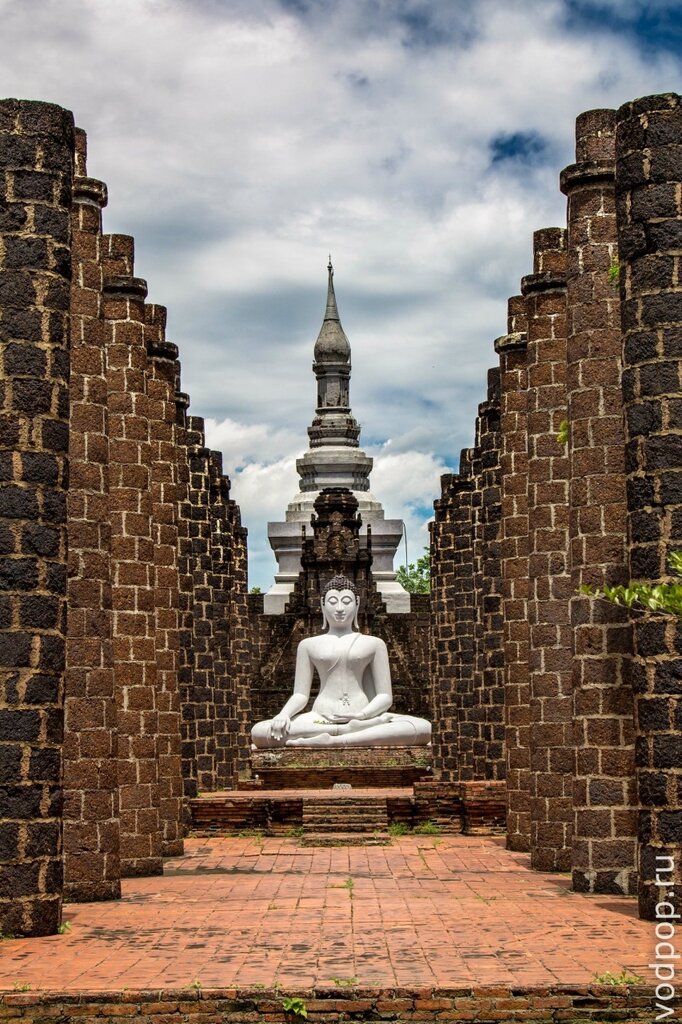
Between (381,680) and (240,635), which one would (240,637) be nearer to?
(240,635)

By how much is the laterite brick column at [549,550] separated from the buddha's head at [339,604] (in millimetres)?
13954

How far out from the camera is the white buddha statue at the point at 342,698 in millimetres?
30484

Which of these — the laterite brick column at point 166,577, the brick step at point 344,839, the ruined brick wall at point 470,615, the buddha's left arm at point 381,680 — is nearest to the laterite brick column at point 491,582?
the ruined brick wall at point 470,615

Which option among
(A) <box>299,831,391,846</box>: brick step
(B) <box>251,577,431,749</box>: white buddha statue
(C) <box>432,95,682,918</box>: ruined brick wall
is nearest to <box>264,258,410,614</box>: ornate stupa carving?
(B) <box>251,577,431,749</box>: white buddha statue

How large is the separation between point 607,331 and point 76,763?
5594 mm

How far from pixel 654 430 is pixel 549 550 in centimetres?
488

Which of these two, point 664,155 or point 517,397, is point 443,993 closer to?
point 664,155

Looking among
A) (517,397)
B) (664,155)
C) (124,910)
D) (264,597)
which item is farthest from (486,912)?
(264,597)

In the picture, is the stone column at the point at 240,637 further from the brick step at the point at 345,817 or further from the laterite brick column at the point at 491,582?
the brick step at the point at 345,817

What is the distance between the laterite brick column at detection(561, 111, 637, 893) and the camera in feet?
49.2

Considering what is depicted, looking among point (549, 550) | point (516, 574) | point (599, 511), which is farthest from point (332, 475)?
point (599, 511)

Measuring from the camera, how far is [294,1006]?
9844mm

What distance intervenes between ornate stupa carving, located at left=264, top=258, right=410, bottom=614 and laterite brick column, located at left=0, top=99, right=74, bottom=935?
36275mm

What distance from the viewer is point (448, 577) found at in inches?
1319
